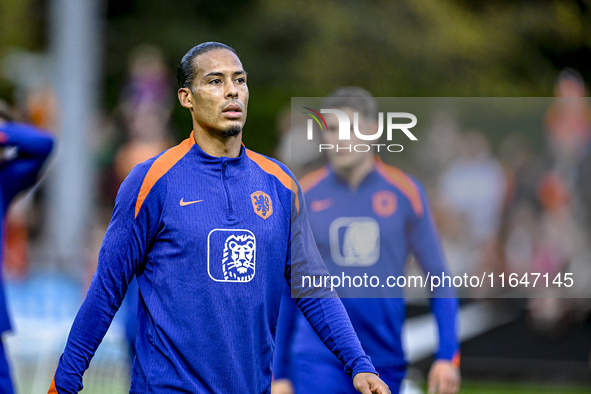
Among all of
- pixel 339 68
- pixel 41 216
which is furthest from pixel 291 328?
pixel 339 68

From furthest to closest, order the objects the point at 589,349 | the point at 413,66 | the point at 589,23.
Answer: the point at 413,66, the point at 589,23, the point at 589,349

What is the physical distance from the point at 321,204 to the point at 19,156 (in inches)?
74.0

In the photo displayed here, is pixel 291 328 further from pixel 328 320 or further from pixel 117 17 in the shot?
pixel 117 17

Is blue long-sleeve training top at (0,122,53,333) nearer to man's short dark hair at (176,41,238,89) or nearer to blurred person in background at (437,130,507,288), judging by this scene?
man's short dark hair at (176,41,238,89)


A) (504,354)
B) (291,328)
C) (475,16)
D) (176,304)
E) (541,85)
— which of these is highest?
(475,16)

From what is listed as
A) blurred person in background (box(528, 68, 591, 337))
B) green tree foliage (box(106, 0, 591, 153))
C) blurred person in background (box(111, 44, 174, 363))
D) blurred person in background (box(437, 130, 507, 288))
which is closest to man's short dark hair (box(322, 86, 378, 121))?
blurred person in background (box(437, 130, 507, 288))

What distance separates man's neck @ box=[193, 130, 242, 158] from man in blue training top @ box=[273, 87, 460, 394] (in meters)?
1.62

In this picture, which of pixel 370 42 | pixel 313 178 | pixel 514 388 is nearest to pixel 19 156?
pixel 313 178

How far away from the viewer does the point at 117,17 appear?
26094 mm

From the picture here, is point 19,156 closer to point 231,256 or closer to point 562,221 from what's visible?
point 231,256

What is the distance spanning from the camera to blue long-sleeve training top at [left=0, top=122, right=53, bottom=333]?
6004 millimetres

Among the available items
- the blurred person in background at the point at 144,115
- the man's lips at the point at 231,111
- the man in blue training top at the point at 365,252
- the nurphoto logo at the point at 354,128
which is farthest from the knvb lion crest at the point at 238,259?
the blurred person in background at the point at 144,115

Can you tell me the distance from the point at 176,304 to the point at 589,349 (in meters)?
7.28

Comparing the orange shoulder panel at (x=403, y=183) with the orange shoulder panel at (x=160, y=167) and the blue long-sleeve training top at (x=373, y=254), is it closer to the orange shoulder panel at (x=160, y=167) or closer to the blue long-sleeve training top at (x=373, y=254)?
the blue long-sleeve training top at (x=373, y=254)
